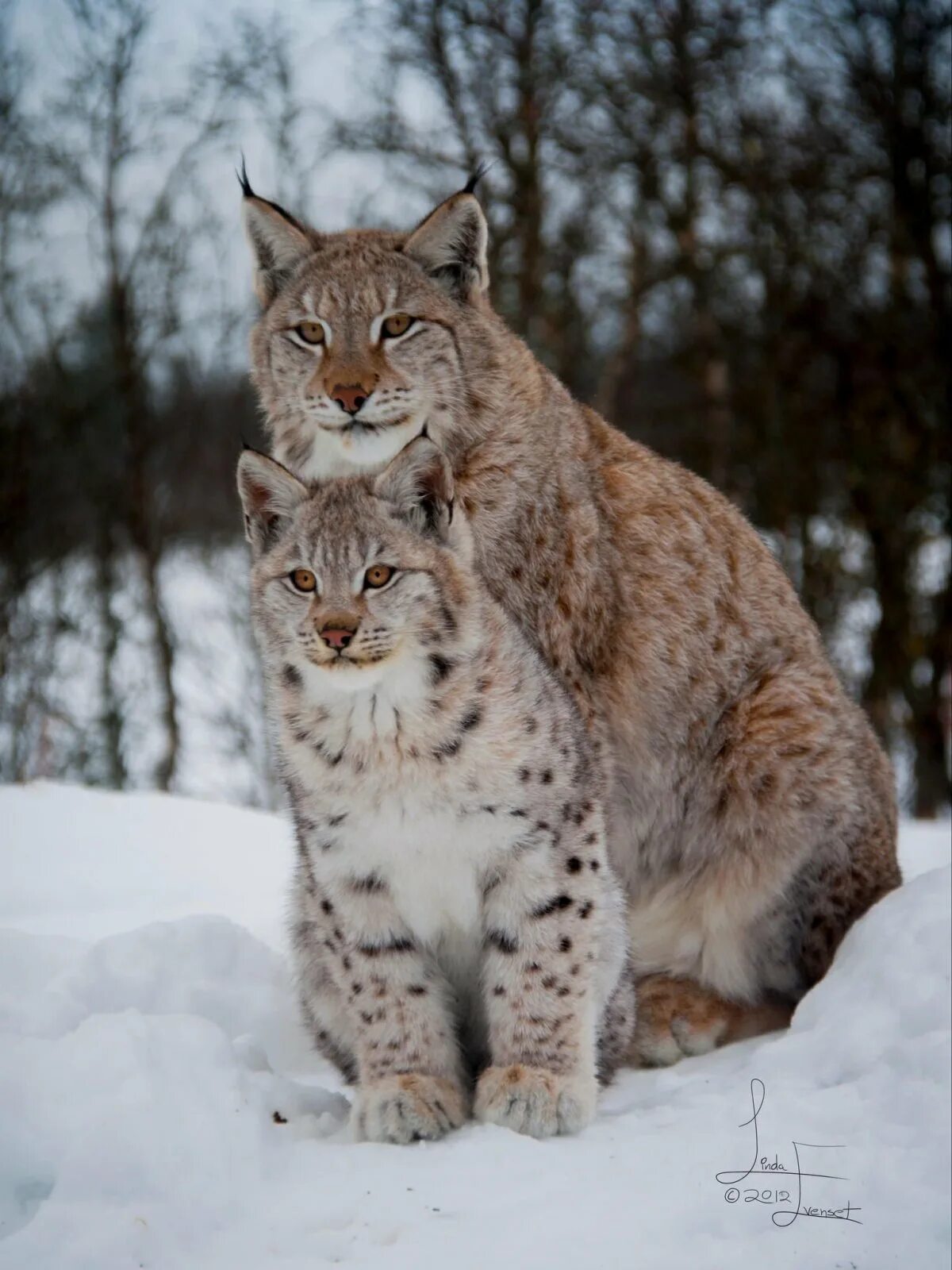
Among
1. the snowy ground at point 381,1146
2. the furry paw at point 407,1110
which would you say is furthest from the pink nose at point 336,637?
the furry paw at point 407,1110

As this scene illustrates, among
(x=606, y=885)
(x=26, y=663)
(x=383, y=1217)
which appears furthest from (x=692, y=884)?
(x=26, y=663)

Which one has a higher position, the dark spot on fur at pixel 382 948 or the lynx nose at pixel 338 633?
the lynx nose at pixel 338 633

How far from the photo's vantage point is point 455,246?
4.36 m

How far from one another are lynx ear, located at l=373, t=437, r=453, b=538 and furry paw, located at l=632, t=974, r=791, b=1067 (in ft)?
5.53

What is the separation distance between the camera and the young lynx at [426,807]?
→ 10.5 ft

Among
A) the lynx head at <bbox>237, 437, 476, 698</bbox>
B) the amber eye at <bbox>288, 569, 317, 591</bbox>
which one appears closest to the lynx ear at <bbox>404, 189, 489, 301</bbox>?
the lynx head at <bbox>237, 437, 476, 698</bbox>

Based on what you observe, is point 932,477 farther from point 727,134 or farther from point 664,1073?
point 664,1073

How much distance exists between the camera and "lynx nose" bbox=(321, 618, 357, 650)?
124 inches

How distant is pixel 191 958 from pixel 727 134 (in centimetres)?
810

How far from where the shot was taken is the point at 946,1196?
114 inches

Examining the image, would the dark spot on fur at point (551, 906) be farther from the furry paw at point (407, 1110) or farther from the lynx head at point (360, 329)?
the lynx head at point (360, 329)

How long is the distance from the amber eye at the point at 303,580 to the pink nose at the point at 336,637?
0.71 feet

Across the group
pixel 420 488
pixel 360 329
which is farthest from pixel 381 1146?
pixel 360 329

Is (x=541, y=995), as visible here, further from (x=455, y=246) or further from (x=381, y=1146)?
(x=455, y=246)
